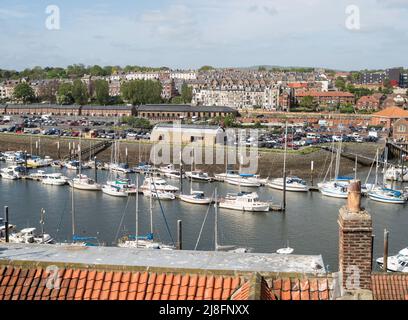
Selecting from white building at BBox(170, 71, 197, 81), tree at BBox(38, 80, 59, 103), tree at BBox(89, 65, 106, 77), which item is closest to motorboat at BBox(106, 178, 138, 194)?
tree at BBox(38, 80, 59, 103)

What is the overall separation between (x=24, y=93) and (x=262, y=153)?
51.3 m

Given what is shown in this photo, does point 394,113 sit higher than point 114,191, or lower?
higher

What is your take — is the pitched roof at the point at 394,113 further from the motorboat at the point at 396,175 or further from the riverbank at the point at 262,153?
the motorboat at the point at 396,175

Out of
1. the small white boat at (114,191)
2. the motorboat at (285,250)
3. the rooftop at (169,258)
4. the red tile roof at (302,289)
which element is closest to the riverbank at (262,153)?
the small white boat at (114,191)

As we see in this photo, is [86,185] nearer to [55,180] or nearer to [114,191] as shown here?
[114,191]

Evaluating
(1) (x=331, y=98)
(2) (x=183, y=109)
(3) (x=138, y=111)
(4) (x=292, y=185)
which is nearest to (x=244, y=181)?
(4) (x=292, y=185)

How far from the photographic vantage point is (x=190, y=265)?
6.37 metres

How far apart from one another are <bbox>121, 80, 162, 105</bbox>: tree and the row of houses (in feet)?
28.2

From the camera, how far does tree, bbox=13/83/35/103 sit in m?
80.6

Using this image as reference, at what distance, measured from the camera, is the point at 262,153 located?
38656mm

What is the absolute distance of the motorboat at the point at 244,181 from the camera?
1231 inches

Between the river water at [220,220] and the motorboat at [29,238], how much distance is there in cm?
71

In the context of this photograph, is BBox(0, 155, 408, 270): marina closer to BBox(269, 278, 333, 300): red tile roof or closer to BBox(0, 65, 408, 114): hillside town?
BBox(269, 278, 333, 300): red tile roof

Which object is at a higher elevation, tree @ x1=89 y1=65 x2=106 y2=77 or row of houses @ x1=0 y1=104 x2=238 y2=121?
tree @ x1=89 y1=65 x2=106 y2=77
